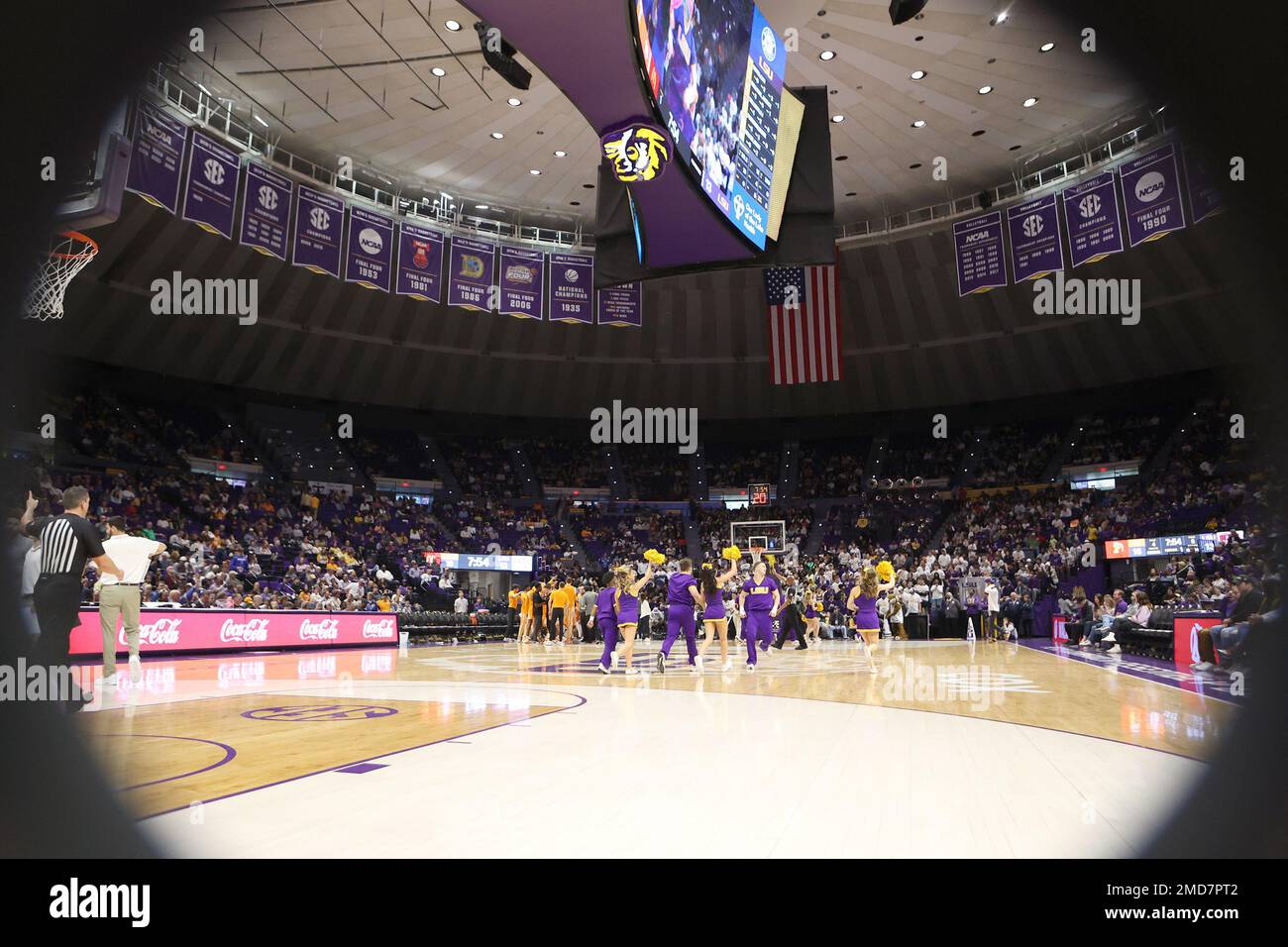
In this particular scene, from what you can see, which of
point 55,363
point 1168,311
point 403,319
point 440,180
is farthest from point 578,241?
point 1168,311

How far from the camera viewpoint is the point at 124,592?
8.35 meters

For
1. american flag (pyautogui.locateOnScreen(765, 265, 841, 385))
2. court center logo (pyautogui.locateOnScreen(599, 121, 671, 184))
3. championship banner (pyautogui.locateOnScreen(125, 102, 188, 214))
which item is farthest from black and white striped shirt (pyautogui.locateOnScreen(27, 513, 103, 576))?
american flag (pyautogui.locateOnScreen(765, 265, 841, 385))

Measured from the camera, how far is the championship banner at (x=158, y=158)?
15516mm

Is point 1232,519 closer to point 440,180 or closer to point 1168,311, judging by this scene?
point 1168,311

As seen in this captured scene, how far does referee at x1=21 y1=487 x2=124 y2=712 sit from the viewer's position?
16.3 feet

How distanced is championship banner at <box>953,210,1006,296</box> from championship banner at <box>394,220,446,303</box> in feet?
50.8

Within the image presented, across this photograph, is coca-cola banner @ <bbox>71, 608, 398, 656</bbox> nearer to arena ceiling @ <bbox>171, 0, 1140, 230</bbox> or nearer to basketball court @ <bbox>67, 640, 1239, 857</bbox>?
basketball court @ <bbox>67, 640, 1239, 857</bbox>

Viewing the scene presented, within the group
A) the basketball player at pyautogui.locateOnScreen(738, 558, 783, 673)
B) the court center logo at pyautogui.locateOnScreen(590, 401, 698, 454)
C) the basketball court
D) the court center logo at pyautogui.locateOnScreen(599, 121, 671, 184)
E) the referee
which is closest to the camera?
the basketball court

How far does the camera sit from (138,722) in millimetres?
5527

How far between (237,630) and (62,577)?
10.9 metres

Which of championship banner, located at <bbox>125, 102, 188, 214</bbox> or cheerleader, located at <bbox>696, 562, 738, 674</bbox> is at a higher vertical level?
championship banner, located at <bbox>125, 102, 188, 214</bbox>


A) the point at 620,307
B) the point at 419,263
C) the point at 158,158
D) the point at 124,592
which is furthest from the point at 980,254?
the point at 124,592

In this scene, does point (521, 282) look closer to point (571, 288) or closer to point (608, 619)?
point (571, 288)

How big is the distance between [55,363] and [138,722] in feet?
77.9
